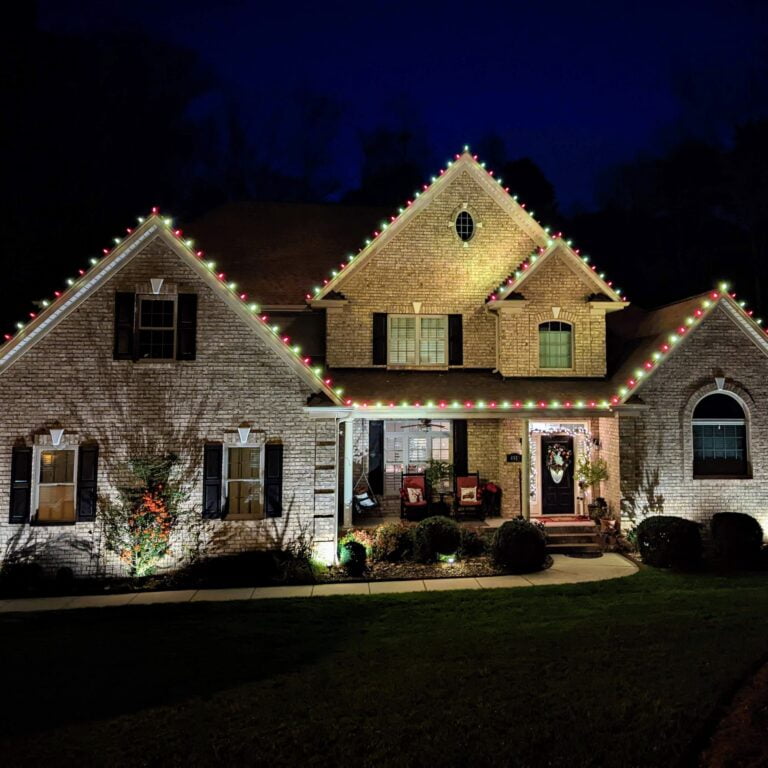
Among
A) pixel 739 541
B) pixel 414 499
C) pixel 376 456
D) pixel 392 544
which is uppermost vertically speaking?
pixel 376 456

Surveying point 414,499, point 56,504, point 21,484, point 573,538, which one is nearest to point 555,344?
point 573,538

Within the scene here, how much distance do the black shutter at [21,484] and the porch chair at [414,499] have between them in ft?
26.6

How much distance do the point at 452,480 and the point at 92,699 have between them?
11.3 meters

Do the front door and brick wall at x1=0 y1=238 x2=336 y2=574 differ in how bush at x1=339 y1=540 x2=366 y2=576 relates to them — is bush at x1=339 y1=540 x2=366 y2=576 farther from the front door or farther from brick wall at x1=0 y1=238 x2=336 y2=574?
the front door

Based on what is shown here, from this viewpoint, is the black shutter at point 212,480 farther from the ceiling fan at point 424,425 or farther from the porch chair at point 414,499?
the ceiling fan at point 424,425

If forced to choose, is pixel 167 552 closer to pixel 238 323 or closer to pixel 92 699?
pixel 238 323

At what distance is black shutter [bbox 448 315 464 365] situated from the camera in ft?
55.3

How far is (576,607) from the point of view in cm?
1025

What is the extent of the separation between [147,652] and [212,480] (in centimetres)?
494

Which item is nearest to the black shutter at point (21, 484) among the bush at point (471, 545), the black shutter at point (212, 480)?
the black shutter at point (212, 480)

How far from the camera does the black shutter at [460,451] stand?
1698 centimetres

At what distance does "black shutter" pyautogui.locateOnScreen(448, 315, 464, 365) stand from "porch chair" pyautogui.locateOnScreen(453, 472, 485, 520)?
317 cm

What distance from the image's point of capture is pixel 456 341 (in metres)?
16.9

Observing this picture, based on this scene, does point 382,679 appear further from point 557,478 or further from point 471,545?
point 557,478
